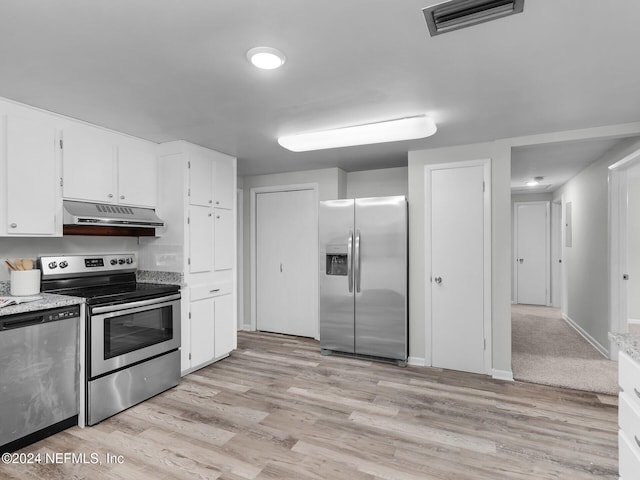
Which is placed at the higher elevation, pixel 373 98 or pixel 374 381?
pixel 373 98

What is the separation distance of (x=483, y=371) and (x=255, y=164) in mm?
3456

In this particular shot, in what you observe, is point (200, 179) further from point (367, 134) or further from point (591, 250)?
point (591, 250)

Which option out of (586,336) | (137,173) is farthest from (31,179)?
(586,336)

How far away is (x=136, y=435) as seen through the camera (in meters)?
2.44

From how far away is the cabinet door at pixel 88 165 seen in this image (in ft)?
9.26

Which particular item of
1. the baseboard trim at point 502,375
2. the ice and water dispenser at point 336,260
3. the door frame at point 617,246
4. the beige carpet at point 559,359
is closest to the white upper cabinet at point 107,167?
the ice and water dispenser at point 336,260

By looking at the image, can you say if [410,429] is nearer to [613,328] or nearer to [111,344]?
[111,344]

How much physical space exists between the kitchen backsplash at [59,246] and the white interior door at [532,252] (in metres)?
7.33

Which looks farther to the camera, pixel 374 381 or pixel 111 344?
pixel 374 381

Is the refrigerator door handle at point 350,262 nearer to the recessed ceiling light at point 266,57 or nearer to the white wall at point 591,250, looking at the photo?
the recessed ceiling light at point 266,57

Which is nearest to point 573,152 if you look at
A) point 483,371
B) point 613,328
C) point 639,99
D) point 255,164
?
point 639,99

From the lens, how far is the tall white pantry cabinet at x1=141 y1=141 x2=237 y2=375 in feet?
11.4

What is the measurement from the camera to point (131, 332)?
286cm

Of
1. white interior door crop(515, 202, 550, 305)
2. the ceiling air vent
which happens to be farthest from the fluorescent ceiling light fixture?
white interior door crop(515, 202, 550, 305)
